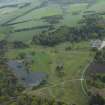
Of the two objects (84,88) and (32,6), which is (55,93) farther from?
(32,6)

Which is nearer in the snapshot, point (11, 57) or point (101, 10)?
point (11, 57)

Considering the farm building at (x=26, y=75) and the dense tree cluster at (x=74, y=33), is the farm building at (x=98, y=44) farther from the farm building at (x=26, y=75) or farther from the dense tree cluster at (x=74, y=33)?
the farm building at (x=26, y=75)

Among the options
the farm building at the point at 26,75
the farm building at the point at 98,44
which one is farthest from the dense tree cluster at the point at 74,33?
the farm building at the point at 26,75

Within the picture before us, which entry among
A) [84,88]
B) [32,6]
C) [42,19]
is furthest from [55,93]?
[32,6]

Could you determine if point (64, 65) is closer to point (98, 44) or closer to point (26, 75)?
point (26, 75)

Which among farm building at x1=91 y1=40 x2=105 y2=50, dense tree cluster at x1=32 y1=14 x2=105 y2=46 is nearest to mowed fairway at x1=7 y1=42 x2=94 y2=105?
farm building at x1=91 y1=40 x2=105 y2=50

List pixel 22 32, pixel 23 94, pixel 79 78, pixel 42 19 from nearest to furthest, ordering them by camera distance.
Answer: pixel 23 94 → pixel 79 78 → pixel 22 32 → pixel 42 19
